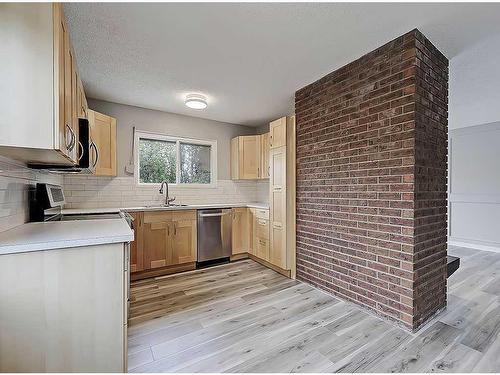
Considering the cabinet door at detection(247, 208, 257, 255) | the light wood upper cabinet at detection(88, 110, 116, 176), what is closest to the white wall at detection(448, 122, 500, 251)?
the cabinet door at detection(247, 208, 257, 255)

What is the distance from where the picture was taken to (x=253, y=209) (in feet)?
12.8

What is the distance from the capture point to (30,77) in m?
1.14

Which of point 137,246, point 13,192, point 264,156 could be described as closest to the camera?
point 13,192

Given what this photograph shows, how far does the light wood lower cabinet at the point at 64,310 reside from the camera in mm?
1126

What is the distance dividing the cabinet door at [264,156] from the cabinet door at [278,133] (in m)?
0.61

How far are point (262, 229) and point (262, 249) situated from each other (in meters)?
0.30

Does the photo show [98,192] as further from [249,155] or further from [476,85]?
[476,85]

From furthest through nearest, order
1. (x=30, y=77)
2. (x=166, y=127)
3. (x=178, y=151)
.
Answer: (x=178, y=151), (x=166, y=127), (x=30, y=77)

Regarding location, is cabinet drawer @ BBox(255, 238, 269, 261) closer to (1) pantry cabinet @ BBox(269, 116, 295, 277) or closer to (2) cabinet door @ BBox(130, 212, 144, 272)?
(1) pantry cabinet @ BBox(269, 116, 295, 277)

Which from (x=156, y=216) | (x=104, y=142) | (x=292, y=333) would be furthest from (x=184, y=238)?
(x=292, y=333)

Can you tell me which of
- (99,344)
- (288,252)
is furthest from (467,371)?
(99,344)

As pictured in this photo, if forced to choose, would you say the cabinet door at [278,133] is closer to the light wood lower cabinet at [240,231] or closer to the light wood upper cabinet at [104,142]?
the light wood lower cabinet at [240,231]

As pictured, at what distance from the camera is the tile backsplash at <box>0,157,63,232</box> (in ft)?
4.91

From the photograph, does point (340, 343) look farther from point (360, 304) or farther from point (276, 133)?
point (276, 133)
